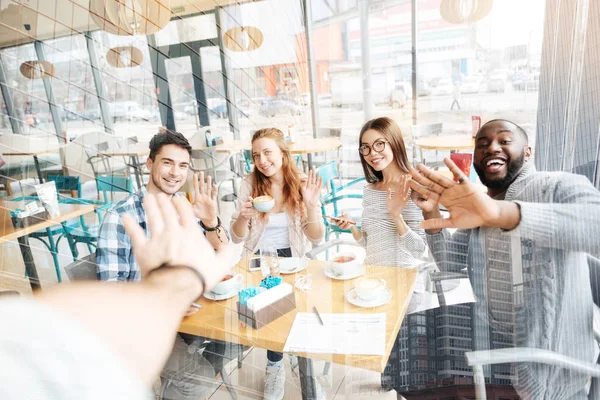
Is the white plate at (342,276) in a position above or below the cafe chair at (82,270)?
below

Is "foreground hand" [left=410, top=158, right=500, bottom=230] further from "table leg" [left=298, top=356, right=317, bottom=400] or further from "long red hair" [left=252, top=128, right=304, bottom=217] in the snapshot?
"table leg" [left=298, top=356, right=317, bottom=400]

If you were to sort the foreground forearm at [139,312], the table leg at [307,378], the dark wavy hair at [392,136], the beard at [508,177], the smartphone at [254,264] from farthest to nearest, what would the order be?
the smartphone at [254,264], the table leg at [307,378], the dark wavy hair at [392,136], the beard at [508,177], the foreground forearm at [139,312]

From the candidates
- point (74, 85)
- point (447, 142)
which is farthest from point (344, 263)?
point (74, 85)

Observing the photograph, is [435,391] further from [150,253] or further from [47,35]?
[47,35]

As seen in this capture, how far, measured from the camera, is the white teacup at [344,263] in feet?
2.69

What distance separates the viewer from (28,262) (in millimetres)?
833

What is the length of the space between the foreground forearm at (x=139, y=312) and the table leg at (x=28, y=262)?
0.37 metres

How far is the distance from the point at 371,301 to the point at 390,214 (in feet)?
0.86

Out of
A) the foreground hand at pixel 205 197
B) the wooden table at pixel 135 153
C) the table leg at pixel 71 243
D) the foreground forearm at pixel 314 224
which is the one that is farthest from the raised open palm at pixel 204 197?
the table leg at pixel 71 243

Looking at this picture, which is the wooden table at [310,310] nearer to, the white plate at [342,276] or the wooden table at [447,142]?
the white plate at [342,276]

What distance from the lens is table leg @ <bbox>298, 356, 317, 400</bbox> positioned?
763mm

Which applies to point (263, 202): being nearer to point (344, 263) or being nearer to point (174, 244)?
point (344, 263)

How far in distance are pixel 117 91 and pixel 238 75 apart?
8.1 inches

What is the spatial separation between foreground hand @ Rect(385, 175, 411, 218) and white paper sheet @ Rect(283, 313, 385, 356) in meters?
0.24
